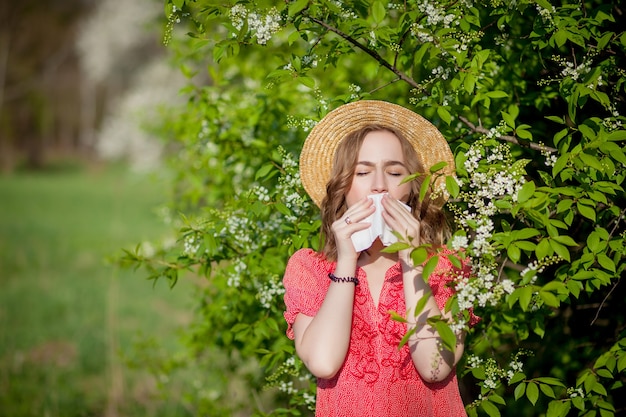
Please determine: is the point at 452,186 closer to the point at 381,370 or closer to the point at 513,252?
the point at 513,252

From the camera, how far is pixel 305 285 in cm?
239

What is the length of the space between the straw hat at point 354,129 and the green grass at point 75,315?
7.51ft

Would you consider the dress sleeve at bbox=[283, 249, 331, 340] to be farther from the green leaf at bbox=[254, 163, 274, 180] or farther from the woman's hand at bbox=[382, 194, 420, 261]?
the green leaf at bbox=[254, 163, 274, 180]

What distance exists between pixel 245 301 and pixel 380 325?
132 centimetres

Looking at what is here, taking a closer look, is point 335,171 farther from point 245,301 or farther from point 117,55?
point 117,55

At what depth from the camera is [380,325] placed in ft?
7.57

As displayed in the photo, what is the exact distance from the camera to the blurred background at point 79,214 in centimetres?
547

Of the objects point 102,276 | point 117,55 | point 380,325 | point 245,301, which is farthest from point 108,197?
point 380,325

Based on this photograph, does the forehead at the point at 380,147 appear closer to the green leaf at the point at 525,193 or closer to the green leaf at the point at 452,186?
the green leaf at the point at 452,186

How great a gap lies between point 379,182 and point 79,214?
1581 centimetres

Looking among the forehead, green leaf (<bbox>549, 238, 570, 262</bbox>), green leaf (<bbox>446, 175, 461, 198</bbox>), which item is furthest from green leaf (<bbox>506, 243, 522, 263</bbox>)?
the forehead

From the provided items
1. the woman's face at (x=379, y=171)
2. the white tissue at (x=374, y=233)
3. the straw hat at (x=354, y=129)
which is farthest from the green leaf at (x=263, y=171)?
the white tissue at (x=374, y=233)

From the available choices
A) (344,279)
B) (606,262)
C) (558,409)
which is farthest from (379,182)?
(558,409)

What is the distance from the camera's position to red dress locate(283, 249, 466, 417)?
2252 mm
